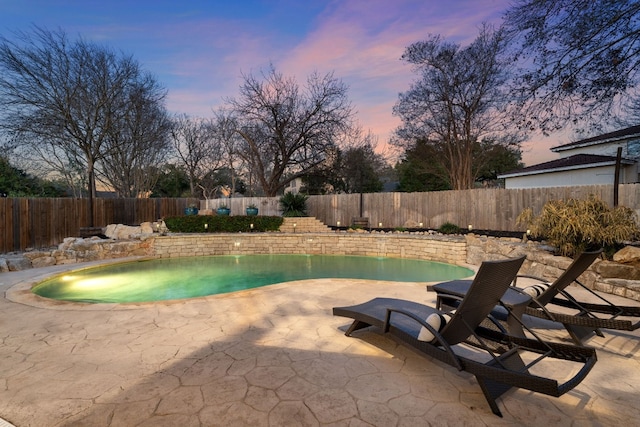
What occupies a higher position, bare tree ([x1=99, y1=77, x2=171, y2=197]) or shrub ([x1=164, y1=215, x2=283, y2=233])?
bare tree ([x1=99, y1=77, x2=171, y2=197])

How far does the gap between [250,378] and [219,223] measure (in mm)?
11254

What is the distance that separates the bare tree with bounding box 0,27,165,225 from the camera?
11.7 meters

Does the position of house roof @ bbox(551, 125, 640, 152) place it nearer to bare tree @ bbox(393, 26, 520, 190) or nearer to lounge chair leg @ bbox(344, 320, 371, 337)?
bare tree @ bbox(393, 26, 520, 190)

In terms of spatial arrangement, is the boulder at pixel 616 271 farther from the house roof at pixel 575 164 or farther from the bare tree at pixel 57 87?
the bare tree at pixel 57 87

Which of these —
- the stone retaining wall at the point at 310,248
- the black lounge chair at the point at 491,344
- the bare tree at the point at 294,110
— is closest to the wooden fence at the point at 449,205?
the stone retaining wall at the point at 310,248

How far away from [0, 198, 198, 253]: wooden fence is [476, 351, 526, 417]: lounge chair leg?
42.0 feet

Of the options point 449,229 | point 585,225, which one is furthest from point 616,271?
point 449,229

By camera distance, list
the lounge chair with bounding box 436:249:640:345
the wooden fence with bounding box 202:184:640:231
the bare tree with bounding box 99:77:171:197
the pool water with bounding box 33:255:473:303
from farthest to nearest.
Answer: the bare tree with bounding box 99:77:171:197, the wooden fence with bounding box 202:184:640:231, the pool water with bounding box 33:255:473:303, the lounge chair with bounding box 436:249:640:345

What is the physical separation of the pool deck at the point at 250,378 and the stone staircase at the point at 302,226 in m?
10.1

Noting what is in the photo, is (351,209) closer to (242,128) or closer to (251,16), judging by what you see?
(251,16)

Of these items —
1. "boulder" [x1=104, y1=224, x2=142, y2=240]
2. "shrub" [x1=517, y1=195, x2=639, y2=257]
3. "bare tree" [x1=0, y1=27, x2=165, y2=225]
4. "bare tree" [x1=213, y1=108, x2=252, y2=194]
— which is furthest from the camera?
"bare tree" [x1=213, y1=108, x2=252, y2=194]

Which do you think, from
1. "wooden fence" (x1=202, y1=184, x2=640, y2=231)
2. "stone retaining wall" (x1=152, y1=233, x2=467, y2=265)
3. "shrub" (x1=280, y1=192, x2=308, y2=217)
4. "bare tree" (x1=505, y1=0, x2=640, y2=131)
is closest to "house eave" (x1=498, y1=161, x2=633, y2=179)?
"wooden fence" (x1=202, y1=184, x2=640, y2=231)

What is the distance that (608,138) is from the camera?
14.4 meters

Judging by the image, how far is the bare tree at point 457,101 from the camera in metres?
17.2
